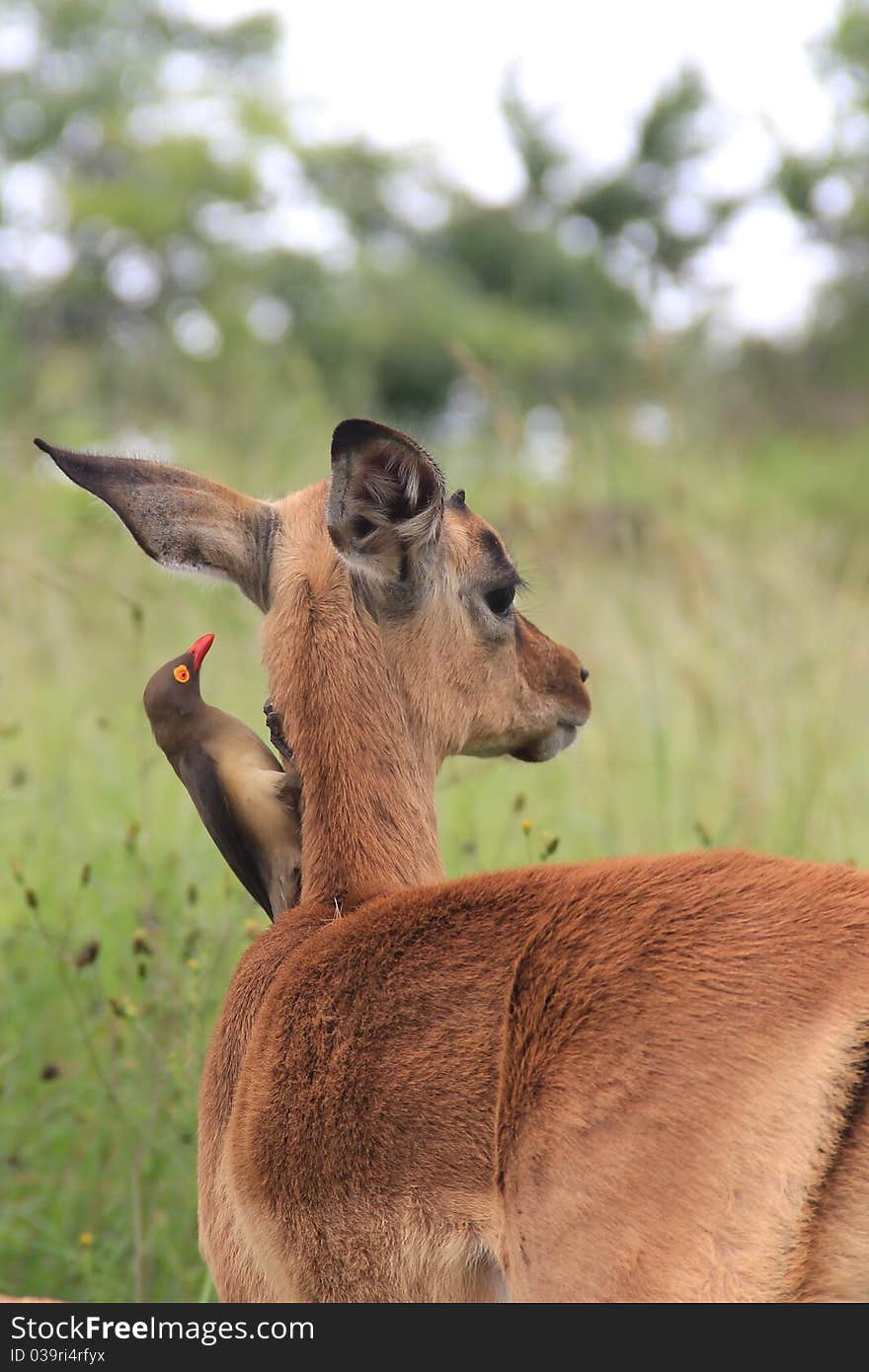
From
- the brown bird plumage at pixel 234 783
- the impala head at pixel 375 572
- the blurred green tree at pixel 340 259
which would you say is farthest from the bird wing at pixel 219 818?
the blurred green tree at pixel 340 259

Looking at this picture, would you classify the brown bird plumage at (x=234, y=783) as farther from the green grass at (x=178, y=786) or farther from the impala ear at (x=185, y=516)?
the green grass at (x=178, y=786)

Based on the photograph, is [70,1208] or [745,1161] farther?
[70,1208]

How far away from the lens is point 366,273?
31.0 m

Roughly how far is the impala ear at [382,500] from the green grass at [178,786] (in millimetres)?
854

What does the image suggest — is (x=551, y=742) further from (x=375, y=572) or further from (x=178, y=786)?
(x=178, y=786)

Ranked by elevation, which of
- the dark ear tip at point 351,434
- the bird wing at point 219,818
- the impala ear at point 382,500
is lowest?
the bird wing at point 219,818

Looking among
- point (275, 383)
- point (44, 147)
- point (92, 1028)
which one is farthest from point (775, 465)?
point (92, 1028)

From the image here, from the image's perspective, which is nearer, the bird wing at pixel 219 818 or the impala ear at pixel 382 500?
the impala ear at pixel 382 500

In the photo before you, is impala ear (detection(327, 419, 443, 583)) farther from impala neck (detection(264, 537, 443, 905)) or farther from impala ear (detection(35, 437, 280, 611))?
impala ear (detection(35, 437, 280, 611))

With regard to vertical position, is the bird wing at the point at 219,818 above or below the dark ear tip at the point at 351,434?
→ below

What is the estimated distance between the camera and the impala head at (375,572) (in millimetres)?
2471

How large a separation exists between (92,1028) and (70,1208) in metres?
0.42

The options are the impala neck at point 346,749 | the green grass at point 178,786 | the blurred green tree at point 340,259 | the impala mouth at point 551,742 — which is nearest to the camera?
the impala neck at point 346,749
